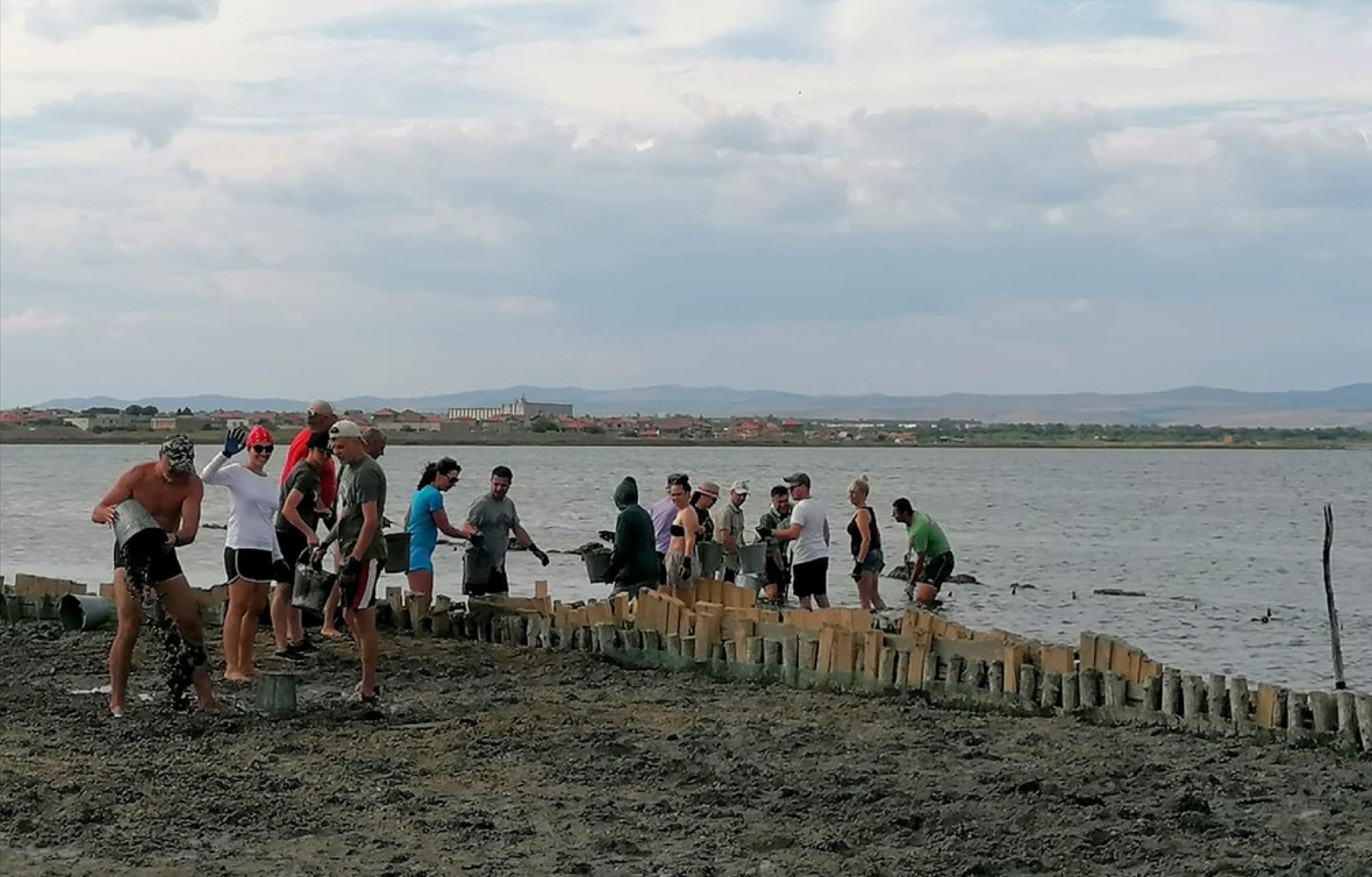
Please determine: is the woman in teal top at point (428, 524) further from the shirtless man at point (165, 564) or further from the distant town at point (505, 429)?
the distant town at point (505, 429)

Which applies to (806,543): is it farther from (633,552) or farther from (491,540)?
(491,540)

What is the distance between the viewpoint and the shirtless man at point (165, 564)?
10.3 m

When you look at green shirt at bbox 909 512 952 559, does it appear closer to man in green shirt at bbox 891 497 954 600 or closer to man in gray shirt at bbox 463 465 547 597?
man in green shirt at bbox 891 497 954 600

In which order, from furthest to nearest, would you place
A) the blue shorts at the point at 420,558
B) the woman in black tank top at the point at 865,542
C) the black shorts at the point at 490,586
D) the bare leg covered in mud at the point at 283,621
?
the woman in black tank top at the point at 865,542 → the black shorts at the point at 490,586 → the blue shorts at the point at 420,558 → the bare leg covered in mud at the point at 283,621

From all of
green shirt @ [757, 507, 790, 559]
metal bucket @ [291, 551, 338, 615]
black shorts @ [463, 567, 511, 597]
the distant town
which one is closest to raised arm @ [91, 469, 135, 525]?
metal bucket @ [291, 551, 338, 615]

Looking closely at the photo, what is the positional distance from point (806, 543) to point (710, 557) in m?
0.91

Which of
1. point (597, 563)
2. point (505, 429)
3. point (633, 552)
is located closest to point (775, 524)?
point (597, 563)

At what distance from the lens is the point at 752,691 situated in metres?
11.9

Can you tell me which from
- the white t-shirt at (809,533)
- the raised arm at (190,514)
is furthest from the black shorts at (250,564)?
the white t-shirt at (809,533)

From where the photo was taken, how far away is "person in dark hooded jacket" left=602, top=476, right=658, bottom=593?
47.3 ft

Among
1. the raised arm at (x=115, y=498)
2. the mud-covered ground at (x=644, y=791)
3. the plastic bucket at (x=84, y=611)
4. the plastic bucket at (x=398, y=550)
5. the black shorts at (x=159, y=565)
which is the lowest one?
the mud-covered ground at (x=644, y=791)

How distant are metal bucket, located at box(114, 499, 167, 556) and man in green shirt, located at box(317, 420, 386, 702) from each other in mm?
1124

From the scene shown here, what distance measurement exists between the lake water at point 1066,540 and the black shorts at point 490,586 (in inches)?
316

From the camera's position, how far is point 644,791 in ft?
28.7
